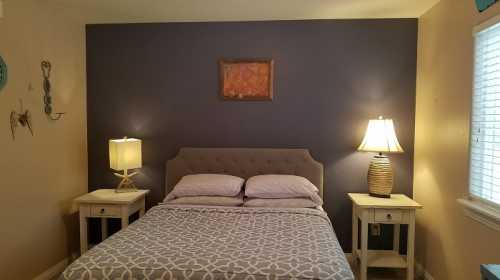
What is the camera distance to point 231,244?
72.1 inches

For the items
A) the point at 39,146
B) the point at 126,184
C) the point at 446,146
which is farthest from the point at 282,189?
the point at 39,146

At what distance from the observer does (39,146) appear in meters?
2.65

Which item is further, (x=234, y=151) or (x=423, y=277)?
(x=234, y=151)

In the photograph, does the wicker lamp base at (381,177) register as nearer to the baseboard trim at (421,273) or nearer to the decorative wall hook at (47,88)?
the baseboard trim at (421,273)

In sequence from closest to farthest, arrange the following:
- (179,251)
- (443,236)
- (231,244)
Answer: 1. (179,251)
2. (231,244)
3. (443,236)

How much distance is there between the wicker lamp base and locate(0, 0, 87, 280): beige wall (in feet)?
8.94

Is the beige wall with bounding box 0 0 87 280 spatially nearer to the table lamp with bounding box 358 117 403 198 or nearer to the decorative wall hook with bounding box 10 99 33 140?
the decorative wall hook with bounding box 10 99 33 140

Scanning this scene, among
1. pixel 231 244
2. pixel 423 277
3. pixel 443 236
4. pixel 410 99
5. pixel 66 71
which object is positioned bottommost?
pixel 423 277

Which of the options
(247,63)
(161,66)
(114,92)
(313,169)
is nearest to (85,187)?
(114,92)

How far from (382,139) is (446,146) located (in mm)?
468

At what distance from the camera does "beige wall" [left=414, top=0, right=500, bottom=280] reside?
2.14m

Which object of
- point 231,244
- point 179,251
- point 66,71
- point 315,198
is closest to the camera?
point 179,251

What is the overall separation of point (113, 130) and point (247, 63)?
148cm

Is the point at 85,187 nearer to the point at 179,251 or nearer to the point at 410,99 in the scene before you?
the point at 179,251
